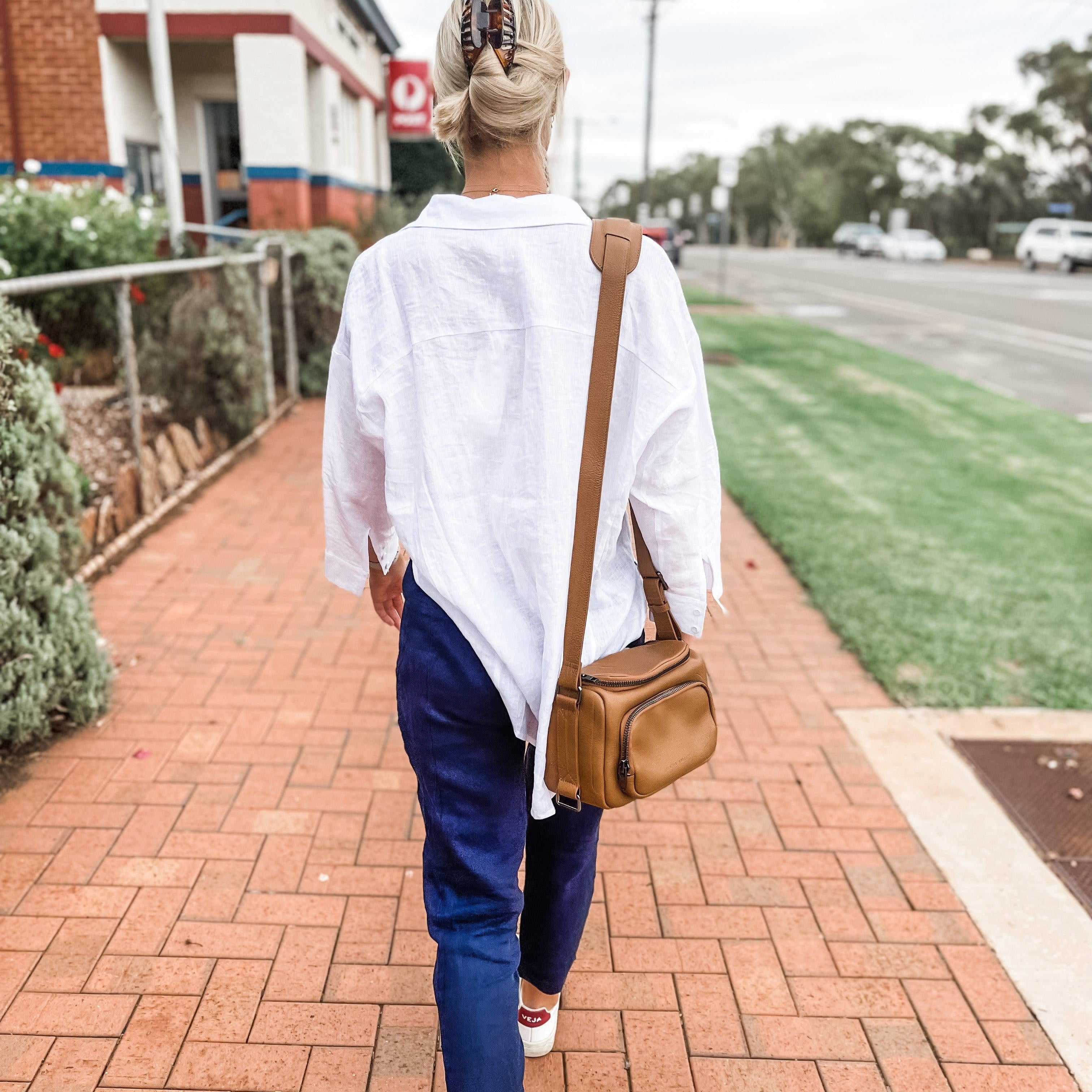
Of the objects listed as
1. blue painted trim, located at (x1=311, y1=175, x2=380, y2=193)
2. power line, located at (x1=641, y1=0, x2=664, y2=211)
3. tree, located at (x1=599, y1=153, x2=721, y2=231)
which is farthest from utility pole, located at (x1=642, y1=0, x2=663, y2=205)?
tree, located at (x1=599, y1=153, x2=721, y2=231)

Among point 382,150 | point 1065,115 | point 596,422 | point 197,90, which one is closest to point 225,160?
point 197,90

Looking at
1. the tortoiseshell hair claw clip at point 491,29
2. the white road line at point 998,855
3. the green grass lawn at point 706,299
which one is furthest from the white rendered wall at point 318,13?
the tortoiseshell hair claw clip at point 491,29

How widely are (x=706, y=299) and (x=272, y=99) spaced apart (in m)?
11.9

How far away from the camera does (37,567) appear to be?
10.8 feet

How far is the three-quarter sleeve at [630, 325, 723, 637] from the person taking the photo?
5.32 ft

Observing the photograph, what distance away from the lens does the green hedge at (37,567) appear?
3150 mm

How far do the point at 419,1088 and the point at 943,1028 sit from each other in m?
1.21

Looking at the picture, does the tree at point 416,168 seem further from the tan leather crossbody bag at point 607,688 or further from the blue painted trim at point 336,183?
the tan leather crossbody bag at point 607,688

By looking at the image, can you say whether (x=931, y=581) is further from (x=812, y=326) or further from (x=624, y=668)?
(x=812, y=326)

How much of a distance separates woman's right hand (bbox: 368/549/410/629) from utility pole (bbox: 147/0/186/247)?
28.1ft

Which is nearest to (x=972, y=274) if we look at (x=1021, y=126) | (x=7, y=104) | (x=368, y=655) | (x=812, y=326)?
(x=812, y=326)

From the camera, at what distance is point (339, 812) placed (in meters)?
3.15

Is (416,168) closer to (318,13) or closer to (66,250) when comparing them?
(318,13)

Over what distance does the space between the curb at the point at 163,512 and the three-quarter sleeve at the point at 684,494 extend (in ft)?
9.04
